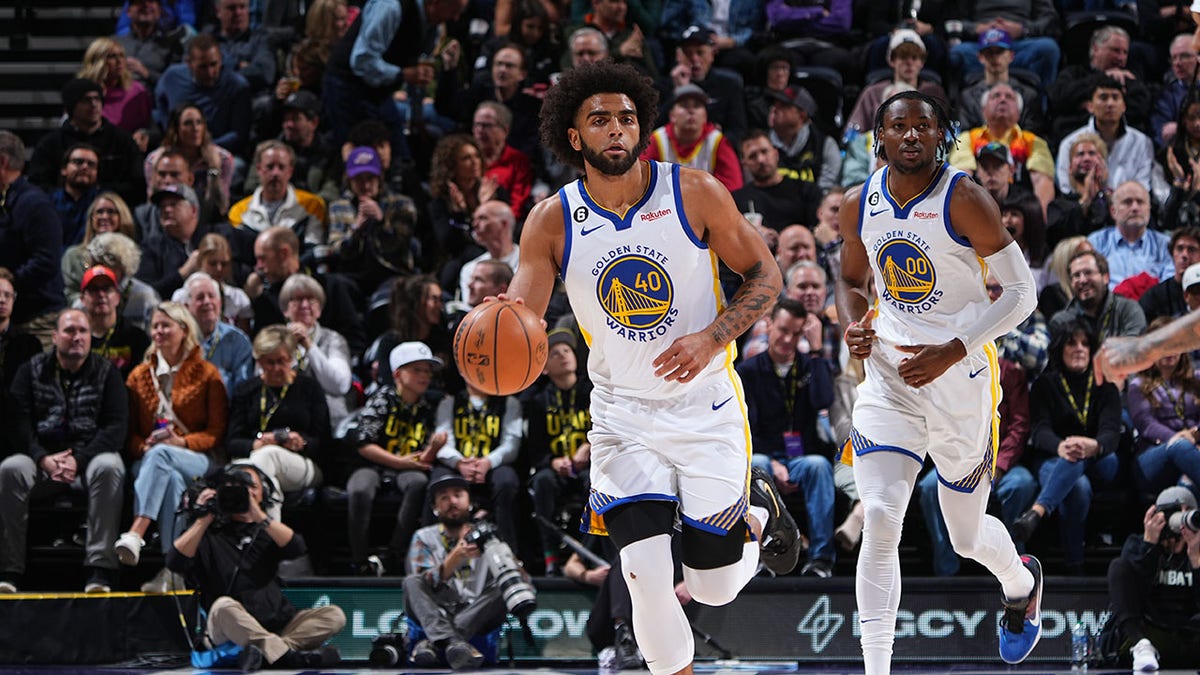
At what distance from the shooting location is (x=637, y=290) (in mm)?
5031

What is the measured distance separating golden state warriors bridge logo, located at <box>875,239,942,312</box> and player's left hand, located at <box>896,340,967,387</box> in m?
0.31

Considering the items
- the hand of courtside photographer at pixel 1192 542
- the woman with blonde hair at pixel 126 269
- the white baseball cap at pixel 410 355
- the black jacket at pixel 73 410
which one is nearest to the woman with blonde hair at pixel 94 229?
the woman with blonde hair at pixel 126 269

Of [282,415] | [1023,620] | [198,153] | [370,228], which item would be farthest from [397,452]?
[1023,620]

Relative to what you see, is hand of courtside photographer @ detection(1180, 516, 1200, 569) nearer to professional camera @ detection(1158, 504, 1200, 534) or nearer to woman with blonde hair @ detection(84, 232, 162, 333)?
professional camera @ detection(1158, 504, 1200, 534)

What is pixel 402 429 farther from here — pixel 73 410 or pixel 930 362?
pixel 930 362

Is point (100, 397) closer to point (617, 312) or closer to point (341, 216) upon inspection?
point (341, 216)

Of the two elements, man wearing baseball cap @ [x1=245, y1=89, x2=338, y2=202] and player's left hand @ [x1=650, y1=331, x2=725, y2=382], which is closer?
player's left hand @ [x1=650, y1=331, x2=725, y2=382]

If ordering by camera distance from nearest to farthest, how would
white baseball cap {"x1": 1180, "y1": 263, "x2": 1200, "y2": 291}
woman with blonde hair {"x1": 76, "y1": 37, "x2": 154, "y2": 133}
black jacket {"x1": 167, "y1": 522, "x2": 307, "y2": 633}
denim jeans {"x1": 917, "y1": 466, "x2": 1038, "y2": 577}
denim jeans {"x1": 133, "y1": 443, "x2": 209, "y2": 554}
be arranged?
black jacket {"x1": 167, "y1": 522, "x2": 307, "y2": 633}
denim jeans {"x1": 917, "y1": 466, "x2": 1038, "y2": 577}
white baseball cap {"x1": 1180, "y1": 263, "x2": 1200, "y2": 291}
denim jeans {"x1": 133, "y1": 443, "x2": 209, "y2": 554}
woman with blonde hair {"x1": 76, "y1": 37, "x2": 154, "y2": 133}

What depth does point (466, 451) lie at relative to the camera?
8.72 metres

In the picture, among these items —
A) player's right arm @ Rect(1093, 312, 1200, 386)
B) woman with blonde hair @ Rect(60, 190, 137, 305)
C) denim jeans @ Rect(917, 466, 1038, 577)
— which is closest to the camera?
player's right arm @ Rect(1093, 312, 1200, 386)

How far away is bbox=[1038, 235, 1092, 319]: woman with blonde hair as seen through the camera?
8.95 meters

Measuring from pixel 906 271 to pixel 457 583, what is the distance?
11.7 feet

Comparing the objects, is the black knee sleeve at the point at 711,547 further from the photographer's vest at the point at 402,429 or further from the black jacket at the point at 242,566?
the photographer's vest at the point at 402,429

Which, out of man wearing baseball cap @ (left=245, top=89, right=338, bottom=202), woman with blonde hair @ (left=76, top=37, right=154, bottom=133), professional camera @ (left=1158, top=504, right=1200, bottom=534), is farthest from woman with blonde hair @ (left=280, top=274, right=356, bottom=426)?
professional camera @ (left=1158, top=504, right=1200, bottom=534)
